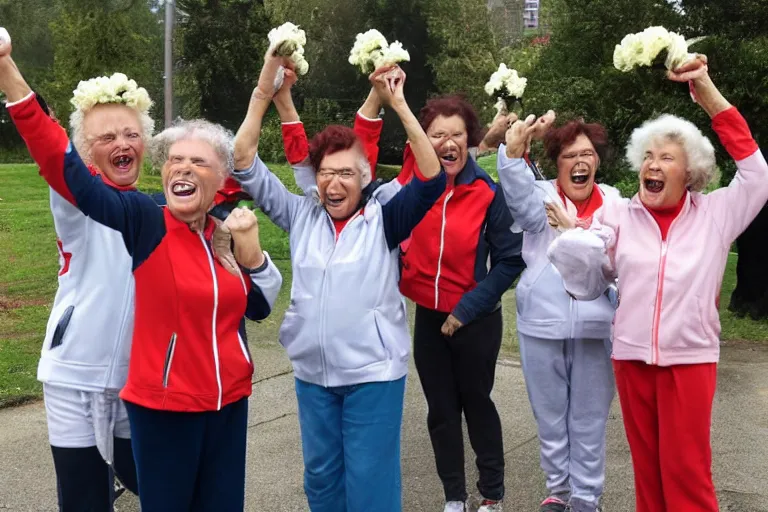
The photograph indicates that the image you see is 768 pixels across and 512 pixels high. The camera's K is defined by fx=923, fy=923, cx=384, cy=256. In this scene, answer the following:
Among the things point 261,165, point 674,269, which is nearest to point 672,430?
point 674,269

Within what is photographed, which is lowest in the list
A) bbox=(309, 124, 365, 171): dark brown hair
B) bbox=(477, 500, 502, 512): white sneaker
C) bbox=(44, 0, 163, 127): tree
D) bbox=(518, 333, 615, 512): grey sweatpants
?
bbox=(477, 500, 502, 512): white sneaker

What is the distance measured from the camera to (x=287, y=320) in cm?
374

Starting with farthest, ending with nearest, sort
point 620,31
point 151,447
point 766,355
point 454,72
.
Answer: point 454,72 → point 620,31 → point 766,355 → point 151,447

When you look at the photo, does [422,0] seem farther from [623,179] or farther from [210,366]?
[210,366]

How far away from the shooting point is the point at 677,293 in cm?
354

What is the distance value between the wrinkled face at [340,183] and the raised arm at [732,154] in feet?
4.19

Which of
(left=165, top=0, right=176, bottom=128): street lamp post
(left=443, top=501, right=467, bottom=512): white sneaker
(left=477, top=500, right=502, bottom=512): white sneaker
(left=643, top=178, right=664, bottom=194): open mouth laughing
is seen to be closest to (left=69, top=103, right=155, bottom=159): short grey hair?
(left=643, top=178, right=664, bottom=194): open mouth laughing

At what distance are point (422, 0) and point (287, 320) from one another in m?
20.6

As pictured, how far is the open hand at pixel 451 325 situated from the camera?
422 centimetres

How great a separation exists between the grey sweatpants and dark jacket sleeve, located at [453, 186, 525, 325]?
32cm

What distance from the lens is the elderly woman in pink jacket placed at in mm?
3520

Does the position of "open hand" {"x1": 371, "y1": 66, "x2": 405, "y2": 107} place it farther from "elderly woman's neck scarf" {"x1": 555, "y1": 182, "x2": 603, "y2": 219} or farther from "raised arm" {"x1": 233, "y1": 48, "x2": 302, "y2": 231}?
"elderly woman's neck scarf" {"x1": 555, "y1": 182, "x2": 603, "y2": 219}

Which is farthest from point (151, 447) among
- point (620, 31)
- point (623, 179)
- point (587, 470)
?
point (623, 179)

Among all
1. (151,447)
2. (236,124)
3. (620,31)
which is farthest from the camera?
(236,124)
